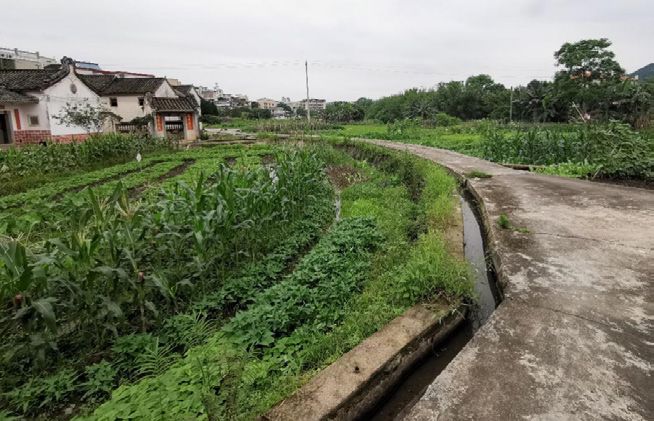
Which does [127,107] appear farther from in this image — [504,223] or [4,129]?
[504,223]

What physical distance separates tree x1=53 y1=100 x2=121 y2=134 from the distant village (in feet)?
0.24

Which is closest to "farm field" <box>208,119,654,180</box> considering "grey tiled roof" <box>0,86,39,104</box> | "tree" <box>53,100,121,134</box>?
"tree" <box>53,100,121,134</box>

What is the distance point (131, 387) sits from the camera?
271 cm

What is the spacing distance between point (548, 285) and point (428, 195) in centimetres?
422

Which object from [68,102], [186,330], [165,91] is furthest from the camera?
[165,91]

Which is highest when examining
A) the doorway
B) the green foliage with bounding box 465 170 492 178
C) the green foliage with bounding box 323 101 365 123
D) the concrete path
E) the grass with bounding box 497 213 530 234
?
the green foliage with bounding box 323 101 365 123

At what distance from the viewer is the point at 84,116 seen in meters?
22.3

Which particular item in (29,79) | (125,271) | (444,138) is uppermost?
(29,79)

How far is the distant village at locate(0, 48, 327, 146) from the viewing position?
21047mm

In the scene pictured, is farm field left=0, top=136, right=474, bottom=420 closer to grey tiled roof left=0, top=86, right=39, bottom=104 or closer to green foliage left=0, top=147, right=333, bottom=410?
green foliage left=0, top=147, right=333, bottom=410

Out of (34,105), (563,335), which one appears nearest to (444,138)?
(563,335)

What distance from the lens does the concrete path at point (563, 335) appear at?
2.13 m

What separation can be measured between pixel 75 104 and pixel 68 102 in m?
0.38

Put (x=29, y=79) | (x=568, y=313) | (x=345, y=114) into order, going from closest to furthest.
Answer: (x=568, y=313), (x=29, y=79), (x=345, y=114)
